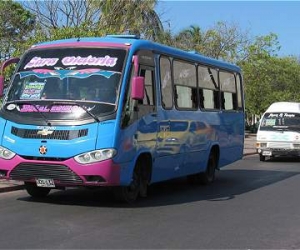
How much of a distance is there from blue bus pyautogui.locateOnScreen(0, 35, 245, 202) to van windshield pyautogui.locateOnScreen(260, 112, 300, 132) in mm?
12588

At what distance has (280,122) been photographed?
79.5 feet

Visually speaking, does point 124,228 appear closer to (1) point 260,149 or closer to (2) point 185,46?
(1) point 260,149

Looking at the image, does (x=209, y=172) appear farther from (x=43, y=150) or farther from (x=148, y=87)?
(x=43, y=150)

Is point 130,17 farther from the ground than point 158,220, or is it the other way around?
point 130,17

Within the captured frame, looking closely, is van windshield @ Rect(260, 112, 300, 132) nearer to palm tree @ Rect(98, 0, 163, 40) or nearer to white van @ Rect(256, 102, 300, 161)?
white van @ Rect(256, 102, 300, 161)

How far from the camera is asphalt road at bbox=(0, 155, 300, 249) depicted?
7.39 metres

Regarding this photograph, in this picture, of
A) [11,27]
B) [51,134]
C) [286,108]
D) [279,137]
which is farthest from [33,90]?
[11,27]

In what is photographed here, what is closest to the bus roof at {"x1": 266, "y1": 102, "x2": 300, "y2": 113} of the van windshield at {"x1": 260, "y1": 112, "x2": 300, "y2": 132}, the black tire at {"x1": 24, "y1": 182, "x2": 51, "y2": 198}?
the van windshield at {"x1": 260, "y1": 112, "x2": 300, "y2": 132}

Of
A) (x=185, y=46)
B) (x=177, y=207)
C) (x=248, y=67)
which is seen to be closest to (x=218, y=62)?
(x=177, y=207)

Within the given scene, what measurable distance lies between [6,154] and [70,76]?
5.62 feet

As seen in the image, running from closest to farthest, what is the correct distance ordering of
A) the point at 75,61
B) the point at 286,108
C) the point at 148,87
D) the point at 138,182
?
the point at 75,61 → the point at 138,182 → the point at 148,87 → the point at 286,108

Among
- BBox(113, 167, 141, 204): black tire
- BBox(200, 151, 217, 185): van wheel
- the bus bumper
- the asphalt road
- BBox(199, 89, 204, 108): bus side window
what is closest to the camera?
the asphalt road

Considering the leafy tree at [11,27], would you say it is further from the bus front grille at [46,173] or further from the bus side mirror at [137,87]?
the bus side mirror at [137,87]

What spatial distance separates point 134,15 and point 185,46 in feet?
31.1
